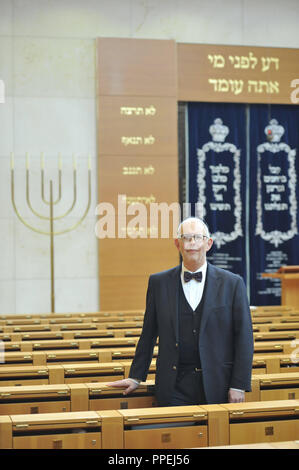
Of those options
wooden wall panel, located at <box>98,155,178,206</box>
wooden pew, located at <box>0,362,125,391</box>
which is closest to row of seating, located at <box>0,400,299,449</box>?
wooden pew, located at <box>0,362,125,391</box>

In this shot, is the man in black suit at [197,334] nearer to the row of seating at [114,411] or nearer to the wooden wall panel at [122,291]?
the row of seating at [114,411]

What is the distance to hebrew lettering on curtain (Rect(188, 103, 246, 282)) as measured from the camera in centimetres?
1016

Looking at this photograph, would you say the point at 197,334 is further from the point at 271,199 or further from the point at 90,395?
the point at 271,199

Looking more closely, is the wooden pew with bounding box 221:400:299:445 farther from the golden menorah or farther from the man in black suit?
the golden menorah

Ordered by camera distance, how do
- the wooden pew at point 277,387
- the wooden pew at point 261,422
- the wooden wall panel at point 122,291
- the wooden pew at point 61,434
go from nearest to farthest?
the wooden pew at point 61,434 → the wooden pew at point 261,422 → the wooden pew at point 277,387 → the wooden wall panel at point 122,291

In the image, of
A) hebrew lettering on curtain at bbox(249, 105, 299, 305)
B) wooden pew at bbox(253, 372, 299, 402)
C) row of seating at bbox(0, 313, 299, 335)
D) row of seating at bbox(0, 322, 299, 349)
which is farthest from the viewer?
hebrew lettering on curtain at bbox(249, 105, 299, 305)

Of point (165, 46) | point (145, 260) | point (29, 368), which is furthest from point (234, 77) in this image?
point (29, 368)

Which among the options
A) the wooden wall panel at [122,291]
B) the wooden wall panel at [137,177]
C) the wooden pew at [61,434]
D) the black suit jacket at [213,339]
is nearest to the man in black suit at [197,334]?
the black suit jacket at [213,339]

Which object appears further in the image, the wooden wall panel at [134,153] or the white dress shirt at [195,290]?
the wooden wall panel at [134,153]

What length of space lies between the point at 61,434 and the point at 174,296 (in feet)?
3.13

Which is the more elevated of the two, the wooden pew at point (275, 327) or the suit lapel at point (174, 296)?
the suit lapel at point (174, 296)

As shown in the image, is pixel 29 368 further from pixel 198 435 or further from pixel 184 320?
pixel 198 435

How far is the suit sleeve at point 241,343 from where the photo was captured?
304 cm
